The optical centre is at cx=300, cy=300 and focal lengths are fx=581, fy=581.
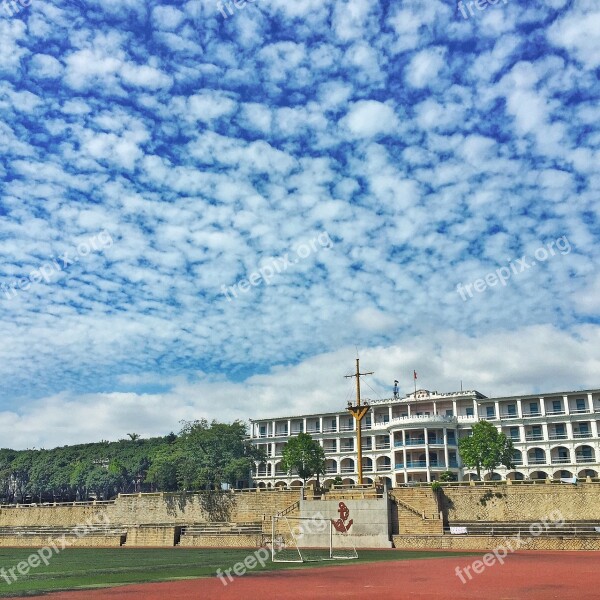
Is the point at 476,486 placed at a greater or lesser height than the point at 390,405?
lesser

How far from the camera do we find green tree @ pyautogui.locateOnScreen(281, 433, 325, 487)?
74.8m

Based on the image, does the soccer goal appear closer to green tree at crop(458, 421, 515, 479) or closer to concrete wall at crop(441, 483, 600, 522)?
concrete wall at crop(441, 483, 600, 522)

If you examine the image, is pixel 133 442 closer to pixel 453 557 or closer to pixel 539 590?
pixel 453 557

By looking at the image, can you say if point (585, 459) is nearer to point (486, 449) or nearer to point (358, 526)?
point (486, 449)

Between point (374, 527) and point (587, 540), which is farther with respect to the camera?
point (374, 527)

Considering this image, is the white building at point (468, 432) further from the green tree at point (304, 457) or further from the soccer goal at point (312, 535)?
the soccer goal at point (312, 535)

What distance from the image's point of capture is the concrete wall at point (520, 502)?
1682 inches

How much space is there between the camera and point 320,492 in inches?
1901

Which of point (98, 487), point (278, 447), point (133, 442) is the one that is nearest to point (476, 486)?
point (278, 447)

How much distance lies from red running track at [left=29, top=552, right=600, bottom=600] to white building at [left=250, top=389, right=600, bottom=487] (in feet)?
155

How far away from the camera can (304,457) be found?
246ft

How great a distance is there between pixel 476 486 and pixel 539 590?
3191cm
